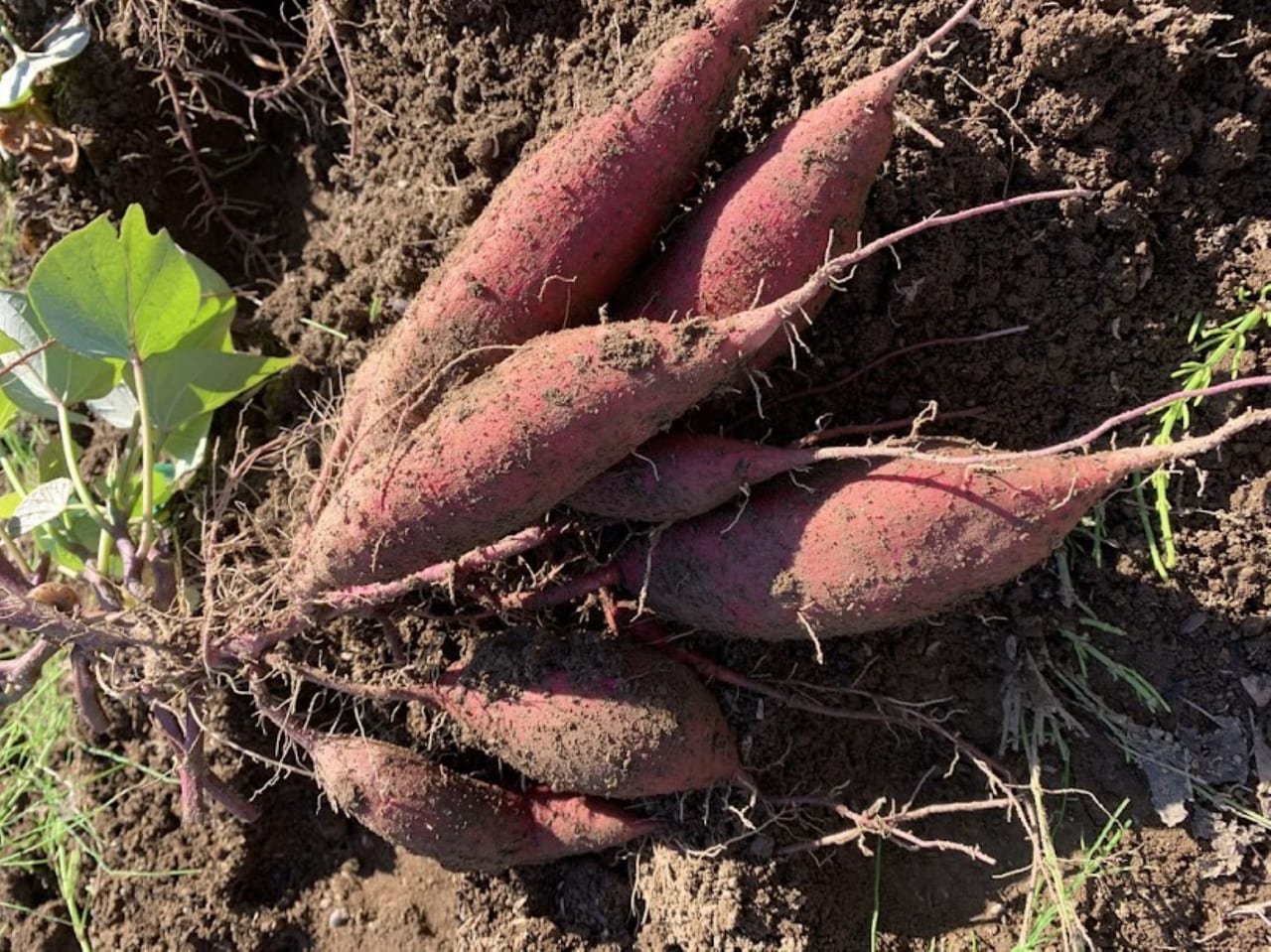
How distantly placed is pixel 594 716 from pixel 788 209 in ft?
2.49

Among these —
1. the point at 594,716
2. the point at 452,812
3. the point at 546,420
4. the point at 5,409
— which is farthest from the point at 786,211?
the point at 5,409

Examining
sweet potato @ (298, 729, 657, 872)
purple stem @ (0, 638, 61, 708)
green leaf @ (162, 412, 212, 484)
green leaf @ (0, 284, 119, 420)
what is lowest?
sweet potato @ (298, 729, 657, 872)

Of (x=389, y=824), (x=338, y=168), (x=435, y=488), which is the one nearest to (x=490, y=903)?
(x=389, y=824)

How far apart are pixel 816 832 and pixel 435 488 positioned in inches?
33.8

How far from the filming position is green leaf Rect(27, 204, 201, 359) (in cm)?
135

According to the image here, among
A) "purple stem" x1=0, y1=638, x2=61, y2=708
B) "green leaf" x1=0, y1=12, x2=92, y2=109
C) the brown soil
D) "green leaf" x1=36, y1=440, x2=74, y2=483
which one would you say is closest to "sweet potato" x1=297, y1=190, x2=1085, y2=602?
the brown soil

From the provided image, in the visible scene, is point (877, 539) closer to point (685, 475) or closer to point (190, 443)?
point (685, 475)

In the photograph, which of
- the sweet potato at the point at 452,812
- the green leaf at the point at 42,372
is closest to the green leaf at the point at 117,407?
the green leaf at the point at 42,372

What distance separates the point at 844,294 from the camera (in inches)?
52.2

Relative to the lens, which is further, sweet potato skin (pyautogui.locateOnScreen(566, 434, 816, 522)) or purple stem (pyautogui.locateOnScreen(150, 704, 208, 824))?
purple stem (pyautogui.locateOnScreen(150, 704, 208, 824))

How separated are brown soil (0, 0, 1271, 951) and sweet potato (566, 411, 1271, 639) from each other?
0.66 ft

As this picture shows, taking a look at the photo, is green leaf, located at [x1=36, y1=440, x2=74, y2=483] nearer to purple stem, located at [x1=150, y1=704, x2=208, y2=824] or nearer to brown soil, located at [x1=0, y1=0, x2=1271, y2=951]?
brown soil, located at [x1=0, y1=0, x2=1271, y2=951]

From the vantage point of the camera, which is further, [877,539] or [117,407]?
[117,407]

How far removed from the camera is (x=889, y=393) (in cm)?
136
